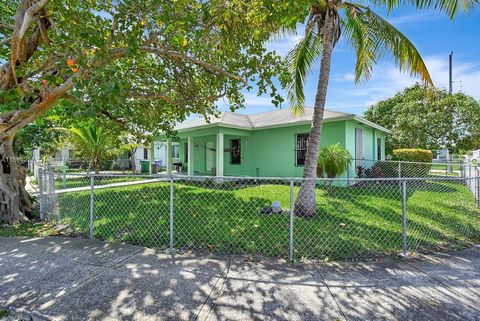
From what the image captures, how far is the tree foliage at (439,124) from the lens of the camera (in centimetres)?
2272

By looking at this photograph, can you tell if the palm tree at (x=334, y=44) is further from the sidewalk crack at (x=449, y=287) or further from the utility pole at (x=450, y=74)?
the utility pole at (x=450, y=74)

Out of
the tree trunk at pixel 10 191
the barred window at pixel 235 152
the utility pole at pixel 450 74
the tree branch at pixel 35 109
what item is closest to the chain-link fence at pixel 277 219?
the tree trunk at pixel 10 191

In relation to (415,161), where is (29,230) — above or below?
below

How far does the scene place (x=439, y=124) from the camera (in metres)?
22.8

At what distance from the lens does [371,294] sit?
10.3 feet

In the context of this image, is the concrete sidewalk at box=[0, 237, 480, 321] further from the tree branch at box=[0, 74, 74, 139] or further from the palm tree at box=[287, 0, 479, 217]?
the palm tree at box=[287, 0, 479, 217]

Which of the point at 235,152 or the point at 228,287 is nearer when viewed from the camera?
the point at 228,287

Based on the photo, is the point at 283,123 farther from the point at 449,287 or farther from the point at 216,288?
the point at 216,288

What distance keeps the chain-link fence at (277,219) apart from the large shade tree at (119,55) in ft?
4.67

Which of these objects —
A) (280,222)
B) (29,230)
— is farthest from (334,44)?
(29,230)

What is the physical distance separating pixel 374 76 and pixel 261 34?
194 inches

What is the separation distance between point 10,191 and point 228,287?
260 inches

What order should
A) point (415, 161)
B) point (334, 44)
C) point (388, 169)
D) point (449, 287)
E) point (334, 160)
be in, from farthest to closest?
point (388, 169) → point (415, 161) → point (334, 160) → point (334, 44) → point (449, 287)

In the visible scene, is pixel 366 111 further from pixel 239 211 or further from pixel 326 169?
pixel 239 211
